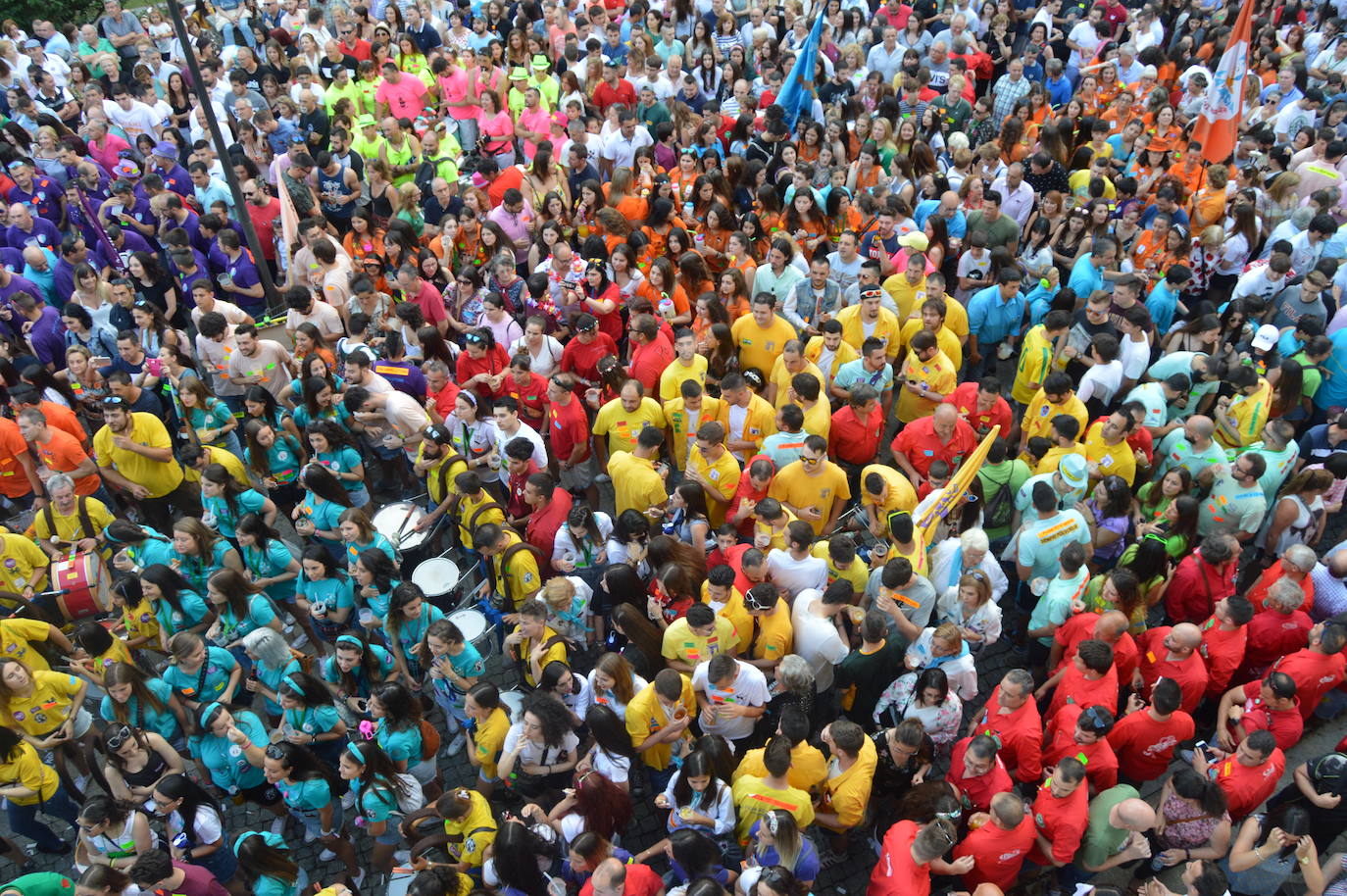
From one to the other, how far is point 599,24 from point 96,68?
7967mm

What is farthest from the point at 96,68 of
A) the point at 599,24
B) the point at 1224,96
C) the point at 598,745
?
the point at 1224,96

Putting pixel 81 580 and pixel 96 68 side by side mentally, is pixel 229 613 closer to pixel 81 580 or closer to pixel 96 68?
pixel 81 580

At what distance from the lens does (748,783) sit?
545cm

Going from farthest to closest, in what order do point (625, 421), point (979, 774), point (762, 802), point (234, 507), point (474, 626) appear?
point (625, 421) < point (234, 507) < point (474, 626) < point (979, 774) < point (762, 802)

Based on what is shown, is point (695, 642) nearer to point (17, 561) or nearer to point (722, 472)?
point (722, 472)

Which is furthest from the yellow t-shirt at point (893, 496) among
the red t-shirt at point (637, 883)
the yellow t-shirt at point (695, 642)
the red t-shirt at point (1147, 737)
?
the red t-shirt at point (637, 883)

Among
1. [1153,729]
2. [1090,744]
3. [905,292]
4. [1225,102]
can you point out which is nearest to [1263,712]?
[1153,729]

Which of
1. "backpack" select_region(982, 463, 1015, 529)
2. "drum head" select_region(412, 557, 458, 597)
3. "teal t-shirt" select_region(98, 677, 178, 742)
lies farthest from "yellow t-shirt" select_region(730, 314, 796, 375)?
"teal t-shirt" select_region(98, 677, 178, 742)

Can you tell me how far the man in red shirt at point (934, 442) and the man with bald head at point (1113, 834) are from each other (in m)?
2.78

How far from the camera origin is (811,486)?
23.9 ft

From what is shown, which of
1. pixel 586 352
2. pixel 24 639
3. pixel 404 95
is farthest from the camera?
pixel 404 95

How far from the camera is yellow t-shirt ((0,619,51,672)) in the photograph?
21.2ft

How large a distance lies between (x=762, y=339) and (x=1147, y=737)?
15.0 ft

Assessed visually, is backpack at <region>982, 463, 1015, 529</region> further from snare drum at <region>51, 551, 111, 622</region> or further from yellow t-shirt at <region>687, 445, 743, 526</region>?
snare drum at <region>51, 551, 111, 622</region>
